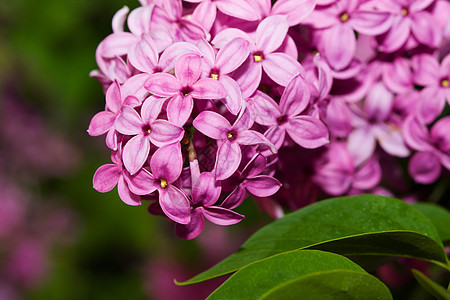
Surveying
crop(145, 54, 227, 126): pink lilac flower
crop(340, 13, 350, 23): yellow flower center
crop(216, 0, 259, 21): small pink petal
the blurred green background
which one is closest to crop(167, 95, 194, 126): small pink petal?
crop(145, 54, 227, 126): pink lilac flower

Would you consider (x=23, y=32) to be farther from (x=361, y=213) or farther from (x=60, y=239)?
(x=361, y=213)

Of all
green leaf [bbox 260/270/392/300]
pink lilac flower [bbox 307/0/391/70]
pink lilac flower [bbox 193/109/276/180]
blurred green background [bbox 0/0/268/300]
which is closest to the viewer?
green leaf [bbox 260/270/392/300]

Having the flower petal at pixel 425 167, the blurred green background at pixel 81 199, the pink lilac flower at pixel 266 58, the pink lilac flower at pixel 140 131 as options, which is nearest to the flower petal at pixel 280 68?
the pink lilac flower at pixel 266 58

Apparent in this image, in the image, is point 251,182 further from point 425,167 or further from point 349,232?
point 425,167

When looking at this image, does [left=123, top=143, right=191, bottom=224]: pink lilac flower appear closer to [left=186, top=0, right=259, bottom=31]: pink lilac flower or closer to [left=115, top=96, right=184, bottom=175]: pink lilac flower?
[left=115, top=96, right=184, bottom=175]: pink lilac flower

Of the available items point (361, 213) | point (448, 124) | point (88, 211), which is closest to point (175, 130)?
point (361, 213)

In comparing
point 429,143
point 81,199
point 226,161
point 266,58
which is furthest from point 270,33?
point 81,199

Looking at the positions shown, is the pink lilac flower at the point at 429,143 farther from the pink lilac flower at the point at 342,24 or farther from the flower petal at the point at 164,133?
the flower petal at the point at 164,133
